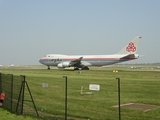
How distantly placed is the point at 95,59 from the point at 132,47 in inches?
417

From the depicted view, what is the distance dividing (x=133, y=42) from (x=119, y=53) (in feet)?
16.0

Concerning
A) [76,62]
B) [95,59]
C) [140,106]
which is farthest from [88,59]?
[140,106]

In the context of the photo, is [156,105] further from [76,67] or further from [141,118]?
[76,67]

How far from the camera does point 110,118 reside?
11305mm

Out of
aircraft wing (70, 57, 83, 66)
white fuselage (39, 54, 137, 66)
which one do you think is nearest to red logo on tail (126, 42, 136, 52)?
white fuselage (39, 54, 137, 66)

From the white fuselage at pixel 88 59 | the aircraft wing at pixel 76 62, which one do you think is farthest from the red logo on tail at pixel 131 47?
the aircraft wing at pixel 76 62

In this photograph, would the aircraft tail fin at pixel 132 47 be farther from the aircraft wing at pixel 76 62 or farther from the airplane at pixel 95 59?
the aircraft wing at pixel 76 62

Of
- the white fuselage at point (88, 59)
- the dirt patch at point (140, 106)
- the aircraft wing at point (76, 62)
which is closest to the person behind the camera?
the dirt patch at point (140, 106)

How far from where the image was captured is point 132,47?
68.0 m

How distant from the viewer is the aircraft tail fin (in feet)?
221

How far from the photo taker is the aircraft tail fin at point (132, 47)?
67250 millimetres

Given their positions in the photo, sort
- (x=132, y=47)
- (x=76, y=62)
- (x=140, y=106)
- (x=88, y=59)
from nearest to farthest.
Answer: (x=140, y=106) → (x=132, y=47) → (x=76, y=62) → (x=88, y=59)

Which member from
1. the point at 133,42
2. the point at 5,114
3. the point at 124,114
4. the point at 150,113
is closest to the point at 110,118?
the point at 124,114

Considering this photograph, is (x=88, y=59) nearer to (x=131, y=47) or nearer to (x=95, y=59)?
(x=95, y=59)
